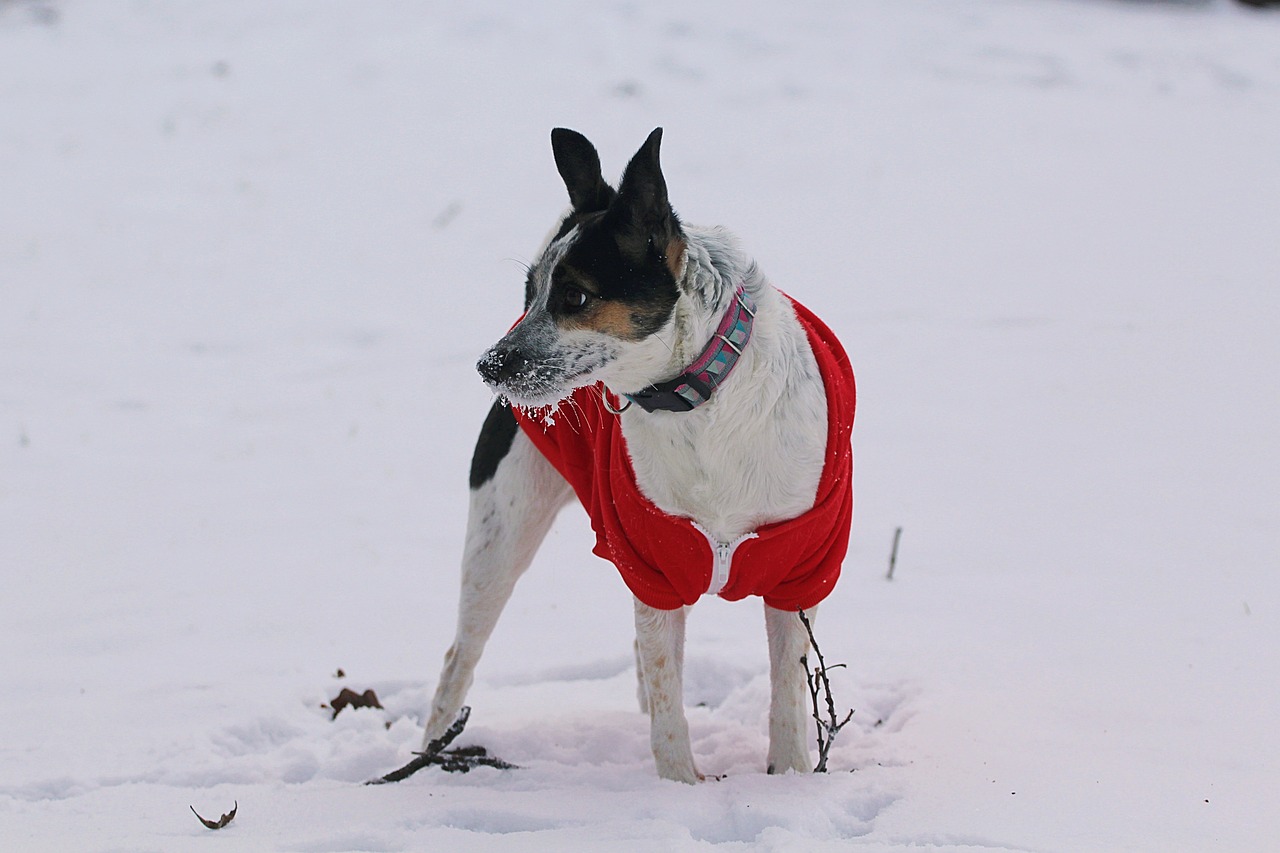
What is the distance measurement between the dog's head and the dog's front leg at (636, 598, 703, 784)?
78 cm

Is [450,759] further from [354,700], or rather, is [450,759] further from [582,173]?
[582,173]

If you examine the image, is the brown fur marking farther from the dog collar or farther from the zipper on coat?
the zipper on coat

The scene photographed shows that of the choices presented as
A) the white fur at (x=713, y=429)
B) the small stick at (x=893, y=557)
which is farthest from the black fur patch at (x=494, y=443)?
the small stick at (x=893, y=557)

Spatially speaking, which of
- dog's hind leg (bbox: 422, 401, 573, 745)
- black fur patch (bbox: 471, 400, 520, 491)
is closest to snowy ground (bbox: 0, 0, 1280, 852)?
dog's hind leg (bbox: 422, 401, 573, 745)

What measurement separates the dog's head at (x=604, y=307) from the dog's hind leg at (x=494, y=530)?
0.87 m

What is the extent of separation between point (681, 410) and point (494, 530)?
3.71 ft

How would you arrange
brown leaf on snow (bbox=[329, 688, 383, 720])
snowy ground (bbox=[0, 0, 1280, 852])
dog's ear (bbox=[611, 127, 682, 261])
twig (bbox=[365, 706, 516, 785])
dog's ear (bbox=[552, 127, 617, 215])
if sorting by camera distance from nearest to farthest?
dog's ear (bbox=[611, 127, 682, 261]) → dog's ear (bbox=[552, 127, 617, 215]) → snowy ground (bbox=[0, 0, 1280, 852]) → twig (bbox=[365, 706, 516, 785]) → brown leaf on snow (bbox=[329, 688, 383, 720])

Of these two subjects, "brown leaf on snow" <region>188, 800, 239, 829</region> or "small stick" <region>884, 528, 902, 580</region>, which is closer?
"brown leaf on snow" <region>188, 800, 239, 829</region>

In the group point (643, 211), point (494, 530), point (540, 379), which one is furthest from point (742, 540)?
point (494, 530)

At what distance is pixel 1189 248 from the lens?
9.15m

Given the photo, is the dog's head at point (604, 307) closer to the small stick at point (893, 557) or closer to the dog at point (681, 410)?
the dog at point (681, 410)

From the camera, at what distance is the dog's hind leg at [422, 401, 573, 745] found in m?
3.85

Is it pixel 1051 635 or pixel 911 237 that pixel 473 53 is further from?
pixel 1051 635

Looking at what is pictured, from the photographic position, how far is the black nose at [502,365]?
2957mm
